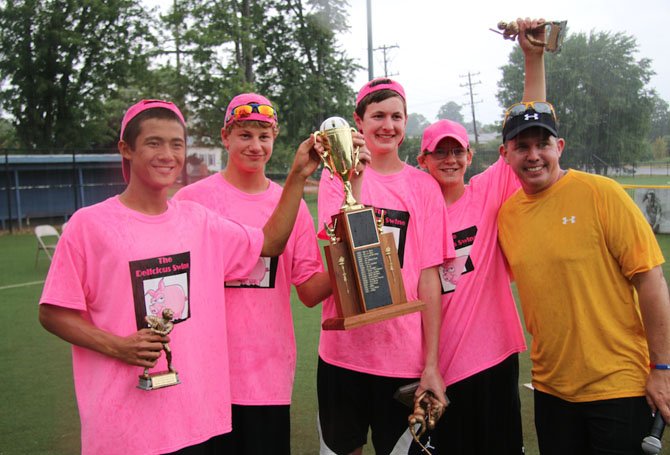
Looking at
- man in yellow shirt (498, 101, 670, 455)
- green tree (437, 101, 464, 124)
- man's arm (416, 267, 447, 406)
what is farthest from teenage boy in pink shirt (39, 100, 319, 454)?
green tree (437, 101, 464, 124)

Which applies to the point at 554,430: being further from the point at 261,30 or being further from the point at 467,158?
the point at 261,30

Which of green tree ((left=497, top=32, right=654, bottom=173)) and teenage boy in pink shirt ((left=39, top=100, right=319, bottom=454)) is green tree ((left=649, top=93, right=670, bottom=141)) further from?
teenage boy in pink shirt ((left=39, top=100, right=319, bottom=454))

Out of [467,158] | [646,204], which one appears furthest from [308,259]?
[646,204]

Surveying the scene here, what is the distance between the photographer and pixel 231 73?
2527 centimetres

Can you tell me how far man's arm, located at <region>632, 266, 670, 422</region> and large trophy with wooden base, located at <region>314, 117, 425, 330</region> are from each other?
0.95 m

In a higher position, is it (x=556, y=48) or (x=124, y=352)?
(x=556, y=48)

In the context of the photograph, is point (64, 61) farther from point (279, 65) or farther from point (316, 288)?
point (316, 288)

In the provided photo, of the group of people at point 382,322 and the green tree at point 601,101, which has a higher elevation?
the green tree at point 601,101

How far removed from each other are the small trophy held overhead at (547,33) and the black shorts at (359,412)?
1.76 meters

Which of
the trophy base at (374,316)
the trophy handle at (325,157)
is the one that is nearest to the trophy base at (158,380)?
the trophy base at (374,316)

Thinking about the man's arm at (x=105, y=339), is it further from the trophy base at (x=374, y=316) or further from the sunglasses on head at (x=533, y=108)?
the sunglasses on head at (x=533, y=108)

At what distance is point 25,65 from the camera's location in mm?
26547

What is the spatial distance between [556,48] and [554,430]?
1.82 metres

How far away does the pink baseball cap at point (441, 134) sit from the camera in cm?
321
